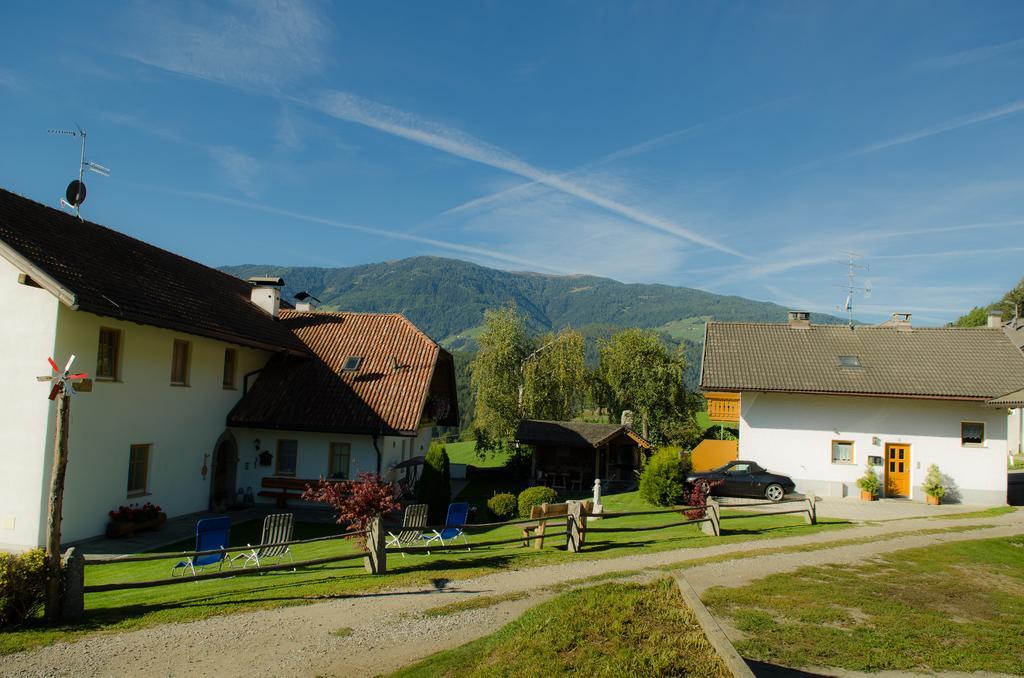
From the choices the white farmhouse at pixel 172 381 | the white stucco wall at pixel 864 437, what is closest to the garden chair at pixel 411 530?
the white farmhouse at pixel 172 381

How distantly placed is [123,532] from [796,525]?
679 inches

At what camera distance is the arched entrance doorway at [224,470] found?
818 inches

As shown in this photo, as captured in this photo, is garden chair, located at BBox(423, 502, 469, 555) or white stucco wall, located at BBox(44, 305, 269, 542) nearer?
white stucco wall, located at BBox(44, 305, 269, 542)

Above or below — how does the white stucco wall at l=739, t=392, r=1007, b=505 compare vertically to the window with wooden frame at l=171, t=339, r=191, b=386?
below

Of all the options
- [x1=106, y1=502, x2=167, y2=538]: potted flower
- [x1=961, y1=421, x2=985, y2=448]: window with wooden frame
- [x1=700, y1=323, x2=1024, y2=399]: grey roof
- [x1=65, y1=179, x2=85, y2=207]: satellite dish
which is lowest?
[x1=106, y1=502, x2=167, y2=538]: potted flower

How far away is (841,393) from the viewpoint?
23.0m

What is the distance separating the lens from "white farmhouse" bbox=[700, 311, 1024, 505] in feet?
74.3

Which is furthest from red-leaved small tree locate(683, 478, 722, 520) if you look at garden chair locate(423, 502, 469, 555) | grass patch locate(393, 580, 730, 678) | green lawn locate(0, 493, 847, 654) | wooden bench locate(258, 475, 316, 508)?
wooden bench locate(258, 475, 316, 508)

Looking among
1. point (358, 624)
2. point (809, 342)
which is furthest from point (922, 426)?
point (358, 624)

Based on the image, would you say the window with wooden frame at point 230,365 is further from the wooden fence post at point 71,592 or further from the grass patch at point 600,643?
the grass patch at point 600,643

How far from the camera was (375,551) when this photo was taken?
456 inches

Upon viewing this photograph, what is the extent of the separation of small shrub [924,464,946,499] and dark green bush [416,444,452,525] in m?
16.2

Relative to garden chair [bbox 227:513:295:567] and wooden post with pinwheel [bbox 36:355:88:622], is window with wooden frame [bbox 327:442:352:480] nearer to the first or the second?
garden chair [bbox 227:513:295:567]

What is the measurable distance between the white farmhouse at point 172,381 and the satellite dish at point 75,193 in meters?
0.94
